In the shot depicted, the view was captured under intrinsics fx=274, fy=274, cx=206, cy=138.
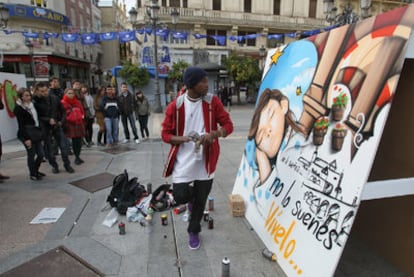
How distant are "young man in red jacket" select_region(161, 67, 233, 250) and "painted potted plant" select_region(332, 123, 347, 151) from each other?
3.17 ft

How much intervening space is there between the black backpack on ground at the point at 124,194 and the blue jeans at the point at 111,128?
3.91 metres

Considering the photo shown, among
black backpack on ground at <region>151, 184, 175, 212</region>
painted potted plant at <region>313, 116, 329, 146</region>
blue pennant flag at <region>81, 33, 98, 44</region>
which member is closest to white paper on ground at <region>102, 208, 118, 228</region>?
black backpack on ground at <region>151, 184, 175, 212</region>

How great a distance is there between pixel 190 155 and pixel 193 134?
0.22 metres

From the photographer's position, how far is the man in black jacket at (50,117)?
5000mm

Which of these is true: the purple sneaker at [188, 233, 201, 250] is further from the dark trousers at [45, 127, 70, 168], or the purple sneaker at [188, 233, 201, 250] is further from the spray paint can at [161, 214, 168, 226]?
the dark trousers at [45, 127, 70, 168]

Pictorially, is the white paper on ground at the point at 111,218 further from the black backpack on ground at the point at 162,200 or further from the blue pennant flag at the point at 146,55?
the blue pennant flag at the point at 146,55

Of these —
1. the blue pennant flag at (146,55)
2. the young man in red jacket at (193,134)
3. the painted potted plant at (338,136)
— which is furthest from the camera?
the blue pennant flag at (146,55)

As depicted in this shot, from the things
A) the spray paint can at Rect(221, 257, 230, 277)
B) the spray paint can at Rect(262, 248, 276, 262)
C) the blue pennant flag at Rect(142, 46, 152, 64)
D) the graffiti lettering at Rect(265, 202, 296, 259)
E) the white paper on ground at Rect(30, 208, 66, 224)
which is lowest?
the white paper on ground at Rect(30, 208, 66, 224)

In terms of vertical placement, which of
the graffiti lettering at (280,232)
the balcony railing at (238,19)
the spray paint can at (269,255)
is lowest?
the spray paint can at (269,255)

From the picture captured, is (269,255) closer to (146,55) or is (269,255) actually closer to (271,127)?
(271,127)

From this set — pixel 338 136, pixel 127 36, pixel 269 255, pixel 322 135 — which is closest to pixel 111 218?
pixel 269 255

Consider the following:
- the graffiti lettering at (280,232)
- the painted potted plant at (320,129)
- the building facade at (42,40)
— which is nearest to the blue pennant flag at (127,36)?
the building facade at (42,40)

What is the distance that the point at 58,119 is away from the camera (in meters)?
5.33

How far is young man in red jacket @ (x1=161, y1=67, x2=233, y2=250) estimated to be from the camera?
101 inches
